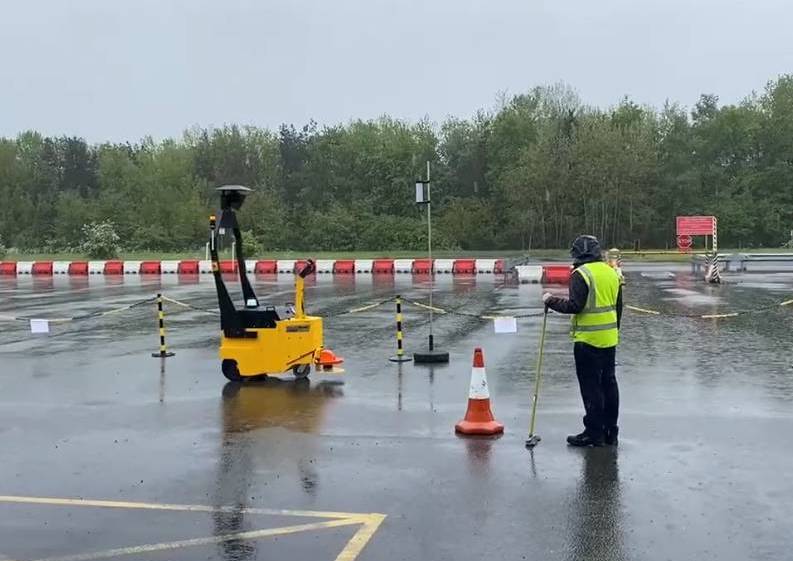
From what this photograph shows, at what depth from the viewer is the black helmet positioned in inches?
308

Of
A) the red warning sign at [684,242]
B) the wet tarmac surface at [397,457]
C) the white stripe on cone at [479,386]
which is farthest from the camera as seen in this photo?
the red warning sign at [684,242]

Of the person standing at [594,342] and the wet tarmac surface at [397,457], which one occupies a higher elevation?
the person standing at [594,342]

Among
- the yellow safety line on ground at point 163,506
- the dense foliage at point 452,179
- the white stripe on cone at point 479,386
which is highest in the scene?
the dense foliage at point 452,179

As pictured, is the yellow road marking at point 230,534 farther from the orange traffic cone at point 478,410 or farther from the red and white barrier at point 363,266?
the red and white barrier at point 363,266

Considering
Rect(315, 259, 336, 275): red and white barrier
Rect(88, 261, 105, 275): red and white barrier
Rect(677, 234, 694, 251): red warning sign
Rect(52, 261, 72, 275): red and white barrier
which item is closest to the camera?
Rect(315, 259, 336, 275): red and white barrier

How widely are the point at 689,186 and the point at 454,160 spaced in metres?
20.0

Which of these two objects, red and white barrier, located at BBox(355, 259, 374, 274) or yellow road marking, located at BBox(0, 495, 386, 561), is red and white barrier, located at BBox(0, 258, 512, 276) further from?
yellow road marking, located at BBox(0, 495, 386, 561)

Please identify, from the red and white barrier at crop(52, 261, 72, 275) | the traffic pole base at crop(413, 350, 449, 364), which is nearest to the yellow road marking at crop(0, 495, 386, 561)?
the traffic pole base at crop(413, 350, 449, 364)

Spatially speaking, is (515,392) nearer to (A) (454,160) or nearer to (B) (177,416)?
(B) (177,416)

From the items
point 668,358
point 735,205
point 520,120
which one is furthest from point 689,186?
point 668,358

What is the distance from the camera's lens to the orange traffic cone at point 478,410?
805cm

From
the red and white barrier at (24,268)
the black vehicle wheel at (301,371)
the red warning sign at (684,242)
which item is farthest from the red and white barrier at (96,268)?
the red warning sign at (684,242)

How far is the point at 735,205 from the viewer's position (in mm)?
59906

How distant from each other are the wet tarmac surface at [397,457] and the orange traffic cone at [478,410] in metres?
0.16
